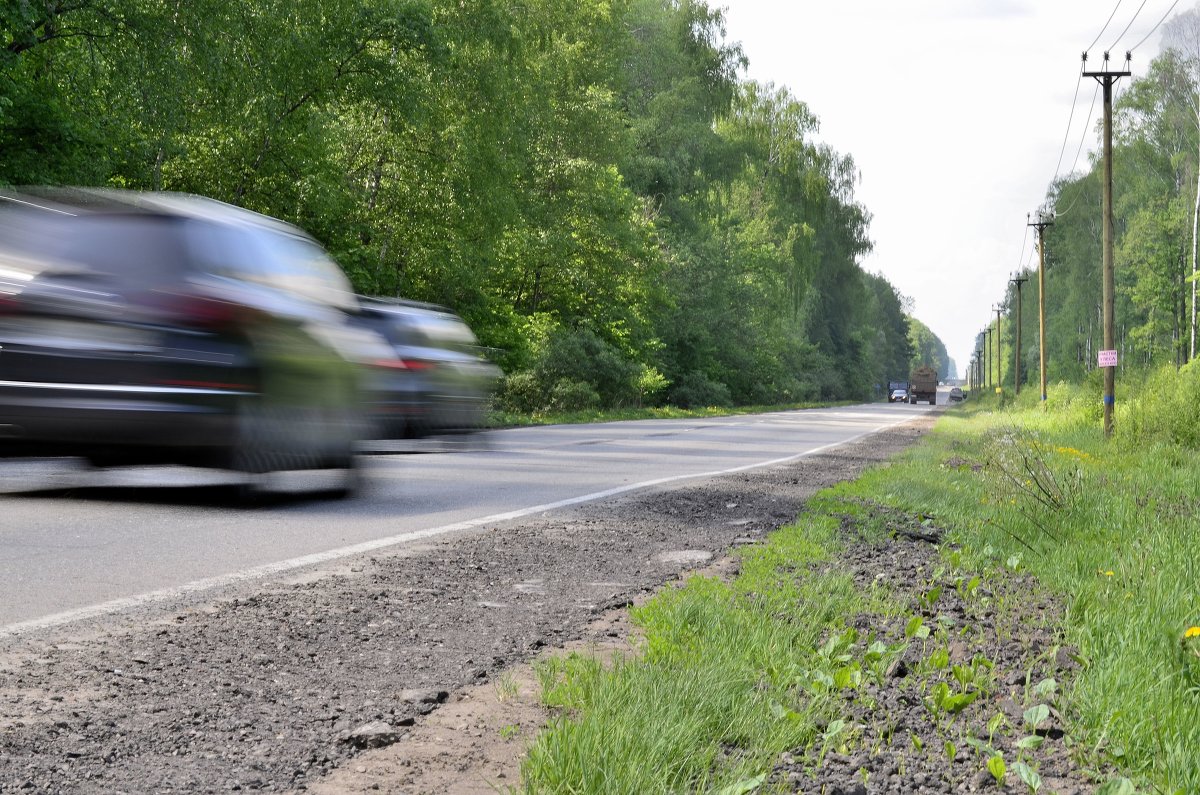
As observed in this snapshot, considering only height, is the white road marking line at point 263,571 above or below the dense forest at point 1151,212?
below

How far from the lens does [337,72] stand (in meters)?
20.2

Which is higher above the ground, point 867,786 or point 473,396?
point 473,396

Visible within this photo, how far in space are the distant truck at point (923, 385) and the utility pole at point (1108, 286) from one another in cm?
7451

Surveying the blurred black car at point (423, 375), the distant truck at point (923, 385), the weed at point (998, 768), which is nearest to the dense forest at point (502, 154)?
the blurred black car at point (423, 375)

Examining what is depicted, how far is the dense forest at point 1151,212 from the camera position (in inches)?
1949

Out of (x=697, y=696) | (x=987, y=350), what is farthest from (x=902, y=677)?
(x=987, y=350)

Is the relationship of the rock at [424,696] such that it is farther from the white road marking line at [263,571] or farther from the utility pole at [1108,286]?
the utility pole at [1108,286]

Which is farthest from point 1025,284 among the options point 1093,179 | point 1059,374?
point 1093,179

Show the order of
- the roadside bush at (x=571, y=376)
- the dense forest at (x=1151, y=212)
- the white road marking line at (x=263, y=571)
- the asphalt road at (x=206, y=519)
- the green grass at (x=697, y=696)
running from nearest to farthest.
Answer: the green grass at (x=697, y=696) < the white road marking line at (x=263, y=571) < the asphalt road at (x=206, y=519) < the roadside bush at (x=571, y=376) < the dense forest at (x=1151, y=212)

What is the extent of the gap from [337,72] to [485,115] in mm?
5755

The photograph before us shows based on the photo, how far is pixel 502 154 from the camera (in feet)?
85.9

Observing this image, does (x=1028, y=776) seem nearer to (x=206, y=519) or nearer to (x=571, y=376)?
(x=206, y=519)

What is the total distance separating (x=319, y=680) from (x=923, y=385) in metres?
101

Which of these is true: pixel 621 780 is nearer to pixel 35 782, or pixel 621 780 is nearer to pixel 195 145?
pixel 35 782
